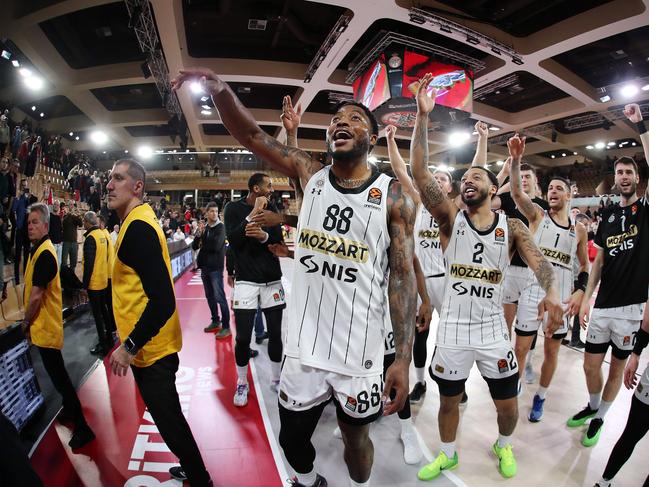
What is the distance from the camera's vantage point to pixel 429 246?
374 cm

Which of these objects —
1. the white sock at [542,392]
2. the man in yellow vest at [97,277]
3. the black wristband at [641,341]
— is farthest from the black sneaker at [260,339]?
the black wristband at [641,341]

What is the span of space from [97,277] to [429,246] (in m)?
4.29

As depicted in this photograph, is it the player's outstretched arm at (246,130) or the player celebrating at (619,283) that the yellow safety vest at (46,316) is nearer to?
the player's outstretched arm at (246,130)

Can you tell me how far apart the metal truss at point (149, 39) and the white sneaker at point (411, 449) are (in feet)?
27.7

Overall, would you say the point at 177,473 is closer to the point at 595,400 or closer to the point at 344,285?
the point at 344,285

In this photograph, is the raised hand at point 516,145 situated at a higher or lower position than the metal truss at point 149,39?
lower

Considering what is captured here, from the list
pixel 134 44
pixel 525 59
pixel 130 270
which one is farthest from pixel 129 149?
pixel 130 270

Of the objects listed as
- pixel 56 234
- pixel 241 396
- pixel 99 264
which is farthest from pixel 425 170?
pixel 56 234

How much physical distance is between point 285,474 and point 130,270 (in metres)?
1.78

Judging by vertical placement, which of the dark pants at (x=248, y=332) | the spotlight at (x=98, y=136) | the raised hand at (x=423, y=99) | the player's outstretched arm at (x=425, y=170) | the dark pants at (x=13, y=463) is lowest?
the dark pants at (x=248, y=332)

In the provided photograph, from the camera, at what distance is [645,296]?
116 inches

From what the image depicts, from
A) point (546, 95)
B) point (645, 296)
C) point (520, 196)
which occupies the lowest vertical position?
point (645, 296)

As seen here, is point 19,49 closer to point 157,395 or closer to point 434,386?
point 157,395

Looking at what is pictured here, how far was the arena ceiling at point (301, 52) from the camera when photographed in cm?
762
